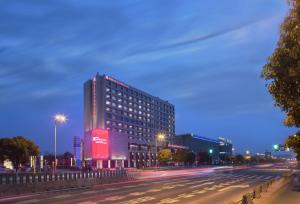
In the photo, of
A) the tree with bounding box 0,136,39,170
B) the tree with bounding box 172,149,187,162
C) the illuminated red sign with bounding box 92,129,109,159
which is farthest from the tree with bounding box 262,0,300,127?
the tree with bounding box 172,149,187,162

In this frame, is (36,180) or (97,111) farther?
(97,111)

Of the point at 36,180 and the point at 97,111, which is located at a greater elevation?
the point at 97,111

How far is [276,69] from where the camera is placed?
10.9 metres

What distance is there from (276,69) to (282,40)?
719 millimetres

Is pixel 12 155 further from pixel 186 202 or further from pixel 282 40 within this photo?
pixel 282 40

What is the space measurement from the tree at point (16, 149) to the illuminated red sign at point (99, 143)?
3361 cm

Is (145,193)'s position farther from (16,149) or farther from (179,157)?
(179,157)

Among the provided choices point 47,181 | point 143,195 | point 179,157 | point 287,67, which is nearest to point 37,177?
point 47,181

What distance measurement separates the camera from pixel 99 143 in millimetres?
128250

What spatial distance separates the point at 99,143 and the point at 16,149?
3882 cm

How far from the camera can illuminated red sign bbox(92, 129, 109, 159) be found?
12636 centimetres

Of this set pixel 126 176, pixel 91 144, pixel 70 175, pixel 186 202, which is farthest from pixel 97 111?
pixel 186 202

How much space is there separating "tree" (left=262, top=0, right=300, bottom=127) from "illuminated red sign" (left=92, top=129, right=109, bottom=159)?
116473 millimetres

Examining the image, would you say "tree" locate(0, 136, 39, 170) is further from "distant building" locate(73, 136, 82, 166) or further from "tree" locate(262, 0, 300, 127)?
"tree" locate(262, 0, 300, 127)
